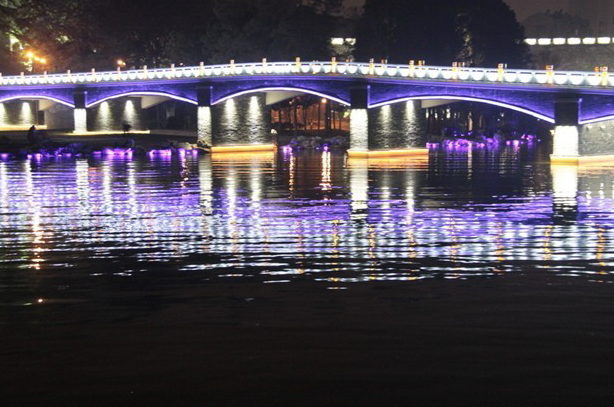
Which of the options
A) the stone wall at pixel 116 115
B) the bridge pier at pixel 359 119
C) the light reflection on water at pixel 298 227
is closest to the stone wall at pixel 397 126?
the bridge pier at pixel 359 119

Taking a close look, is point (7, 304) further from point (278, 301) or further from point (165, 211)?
point (165, 211)

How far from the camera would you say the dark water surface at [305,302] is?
12.5 metres

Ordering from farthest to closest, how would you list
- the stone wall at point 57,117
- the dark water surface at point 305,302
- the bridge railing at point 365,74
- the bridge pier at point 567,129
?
the stone wall at point 57,117 < the bridge railing at point 365,74 < the bridge pier at point 567,129 < the dark water surface at point 305,302

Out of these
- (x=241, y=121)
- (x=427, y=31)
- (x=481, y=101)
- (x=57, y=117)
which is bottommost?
(x=241, y=121)

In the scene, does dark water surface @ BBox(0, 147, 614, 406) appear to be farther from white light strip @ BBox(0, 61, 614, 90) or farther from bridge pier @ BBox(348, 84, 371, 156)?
bridge pier @ BBox(348, 84, 371, 156)

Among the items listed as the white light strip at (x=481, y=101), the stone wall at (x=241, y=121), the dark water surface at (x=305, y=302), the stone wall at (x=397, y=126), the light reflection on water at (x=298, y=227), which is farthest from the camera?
the stone wall at (x=241, y=121)

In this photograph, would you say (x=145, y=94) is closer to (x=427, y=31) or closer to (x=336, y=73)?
(x=336, y=73)

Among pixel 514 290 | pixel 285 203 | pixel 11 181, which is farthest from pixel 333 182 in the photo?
pixel 514 290

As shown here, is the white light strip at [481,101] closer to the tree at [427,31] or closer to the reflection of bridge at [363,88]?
the reflection of bridge at [363,88]

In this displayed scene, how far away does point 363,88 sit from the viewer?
237ft

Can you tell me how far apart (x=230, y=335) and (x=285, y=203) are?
21.3 metres

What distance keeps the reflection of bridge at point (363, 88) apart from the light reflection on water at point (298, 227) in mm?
9717

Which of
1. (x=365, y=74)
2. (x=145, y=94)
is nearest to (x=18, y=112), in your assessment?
(x=145, y=94)

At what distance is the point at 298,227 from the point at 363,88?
4532 cm
